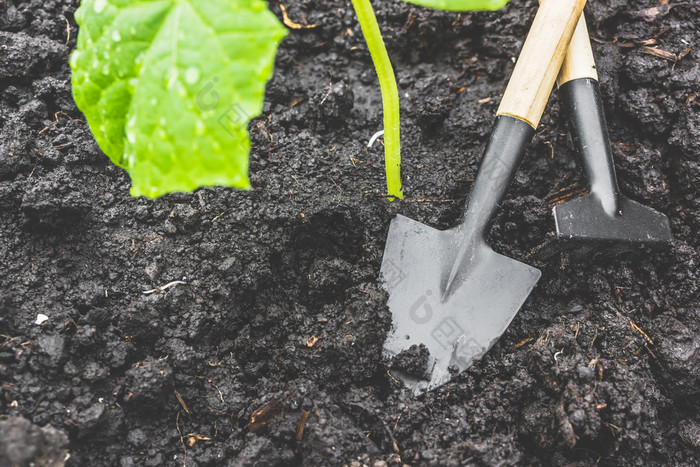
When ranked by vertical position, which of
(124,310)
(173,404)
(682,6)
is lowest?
(173,404)

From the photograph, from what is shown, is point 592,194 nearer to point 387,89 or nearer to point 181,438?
point 387,89

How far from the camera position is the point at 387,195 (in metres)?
1.72

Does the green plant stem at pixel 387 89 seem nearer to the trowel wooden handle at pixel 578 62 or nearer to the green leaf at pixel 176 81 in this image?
the green leaf at pixel 176 81

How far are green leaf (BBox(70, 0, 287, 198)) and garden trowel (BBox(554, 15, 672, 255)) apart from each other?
105cm

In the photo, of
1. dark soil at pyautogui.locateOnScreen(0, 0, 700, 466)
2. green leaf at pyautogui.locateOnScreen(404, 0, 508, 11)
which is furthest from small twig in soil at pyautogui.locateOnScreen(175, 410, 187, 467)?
green leaf at pyautogui.locateOnScreen(404, 0, 508, 11)

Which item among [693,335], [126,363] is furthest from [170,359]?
[693,335]

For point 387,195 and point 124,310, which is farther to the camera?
point 387,195

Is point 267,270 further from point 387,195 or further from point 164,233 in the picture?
point 387,195

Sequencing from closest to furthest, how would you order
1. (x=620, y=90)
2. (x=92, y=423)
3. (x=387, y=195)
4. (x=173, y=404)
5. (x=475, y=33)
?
1. (x=92, y=423)
2. (x=173, y=404)
3. (x=387, y=195)
4. (x=620, y=90)
5. (x=475, y=33)

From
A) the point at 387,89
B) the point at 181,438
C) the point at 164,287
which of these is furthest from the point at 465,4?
the point at 181,438

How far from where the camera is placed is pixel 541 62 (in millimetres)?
1602

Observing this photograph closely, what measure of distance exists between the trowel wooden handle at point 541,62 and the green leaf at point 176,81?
91cm

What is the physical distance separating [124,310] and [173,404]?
312 mm

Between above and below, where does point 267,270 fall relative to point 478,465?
above
